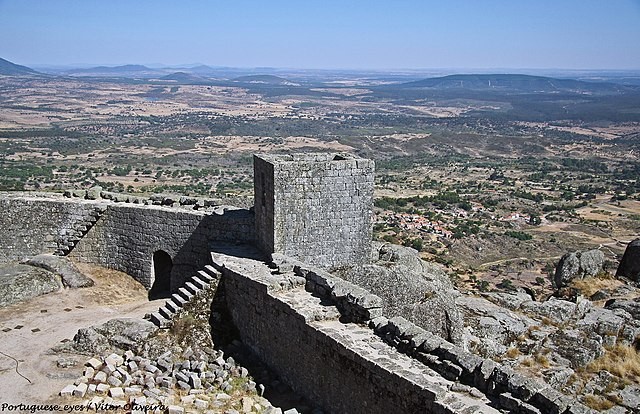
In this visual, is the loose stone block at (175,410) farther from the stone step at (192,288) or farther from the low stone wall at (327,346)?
the stone step at (192,288)

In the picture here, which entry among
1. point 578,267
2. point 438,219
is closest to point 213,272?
point 578,267

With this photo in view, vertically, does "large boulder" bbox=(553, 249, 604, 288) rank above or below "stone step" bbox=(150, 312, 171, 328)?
below

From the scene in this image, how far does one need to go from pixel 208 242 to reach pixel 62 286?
4073mm

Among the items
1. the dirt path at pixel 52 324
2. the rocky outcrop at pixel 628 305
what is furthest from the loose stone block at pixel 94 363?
the rocky outcrop at pixel 628 305

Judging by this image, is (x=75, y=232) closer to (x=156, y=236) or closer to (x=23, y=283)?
(x=23, y=283)

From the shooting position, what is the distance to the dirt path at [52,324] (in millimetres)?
11727

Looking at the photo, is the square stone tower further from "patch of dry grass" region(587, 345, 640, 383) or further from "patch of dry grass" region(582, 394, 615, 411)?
"patch of dry grass" region(582, 394, 615, 411)

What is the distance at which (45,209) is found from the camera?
60.0 ft

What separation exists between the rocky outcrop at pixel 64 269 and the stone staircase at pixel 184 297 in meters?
4.01

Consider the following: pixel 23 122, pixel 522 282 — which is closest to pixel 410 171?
pixel 522 282

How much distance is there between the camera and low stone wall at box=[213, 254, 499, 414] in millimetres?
9180

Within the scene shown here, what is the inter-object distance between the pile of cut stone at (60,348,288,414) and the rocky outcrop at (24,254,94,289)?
16.7 ft

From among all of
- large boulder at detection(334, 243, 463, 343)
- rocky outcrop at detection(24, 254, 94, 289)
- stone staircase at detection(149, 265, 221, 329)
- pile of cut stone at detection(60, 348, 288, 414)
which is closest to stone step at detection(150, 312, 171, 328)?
stone staircase at detection(149, 265, 221, 329)

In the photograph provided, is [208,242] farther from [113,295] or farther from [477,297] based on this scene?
[477,297]
